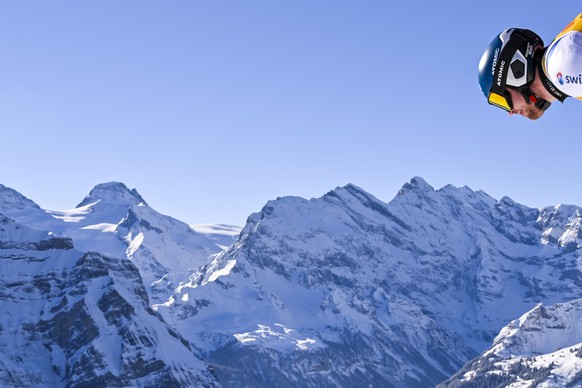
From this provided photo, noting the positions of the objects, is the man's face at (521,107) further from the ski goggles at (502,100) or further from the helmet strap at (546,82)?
the helmet strap at (546,82)

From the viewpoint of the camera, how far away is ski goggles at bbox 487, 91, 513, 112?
767 inches

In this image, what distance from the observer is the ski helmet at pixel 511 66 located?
62.1 ft

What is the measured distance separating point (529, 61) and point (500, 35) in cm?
81

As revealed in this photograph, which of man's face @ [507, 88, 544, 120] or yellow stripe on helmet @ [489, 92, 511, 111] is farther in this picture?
yellow stripe on helmet @ [489, 92, 511, 111]

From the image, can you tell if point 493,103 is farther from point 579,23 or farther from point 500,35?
point 579,23

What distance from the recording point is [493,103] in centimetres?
1980

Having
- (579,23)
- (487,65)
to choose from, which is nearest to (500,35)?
(487,65)

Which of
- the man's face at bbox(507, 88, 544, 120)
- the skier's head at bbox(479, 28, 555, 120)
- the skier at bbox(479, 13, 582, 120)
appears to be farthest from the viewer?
the man's face at bbox(507, 88, 544, 120)

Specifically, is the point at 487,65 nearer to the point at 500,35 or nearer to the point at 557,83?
the point at 500,35

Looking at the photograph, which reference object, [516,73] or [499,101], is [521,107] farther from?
[516,73]

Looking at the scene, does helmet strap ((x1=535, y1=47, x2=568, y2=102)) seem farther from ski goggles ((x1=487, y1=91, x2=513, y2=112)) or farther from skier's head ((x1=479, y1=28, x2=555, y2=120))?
ski goggles ((x1=487, y1=91, x2=513, y2=112))

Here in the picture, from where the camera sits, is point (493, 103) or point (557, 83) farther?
point (493, 103)

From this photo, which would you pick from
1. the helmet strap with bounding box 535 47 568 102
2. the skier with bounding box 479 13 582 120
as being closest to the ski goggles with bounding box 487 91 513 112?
the skier with bounding box 479 13 582 120

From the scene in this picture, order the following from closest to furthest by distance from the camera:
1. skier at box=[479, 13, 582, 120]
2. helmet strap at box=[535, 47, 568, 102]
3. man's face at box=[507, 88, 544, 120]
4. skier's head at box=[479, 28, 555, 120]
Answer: skier at box=[479, 13, 582, 120] → helmet strap at box=[535, 47, 568, 102] → skier's head at box=[479, 28, 555, 120] → man's face at box=[507, 88, 544, 120]
